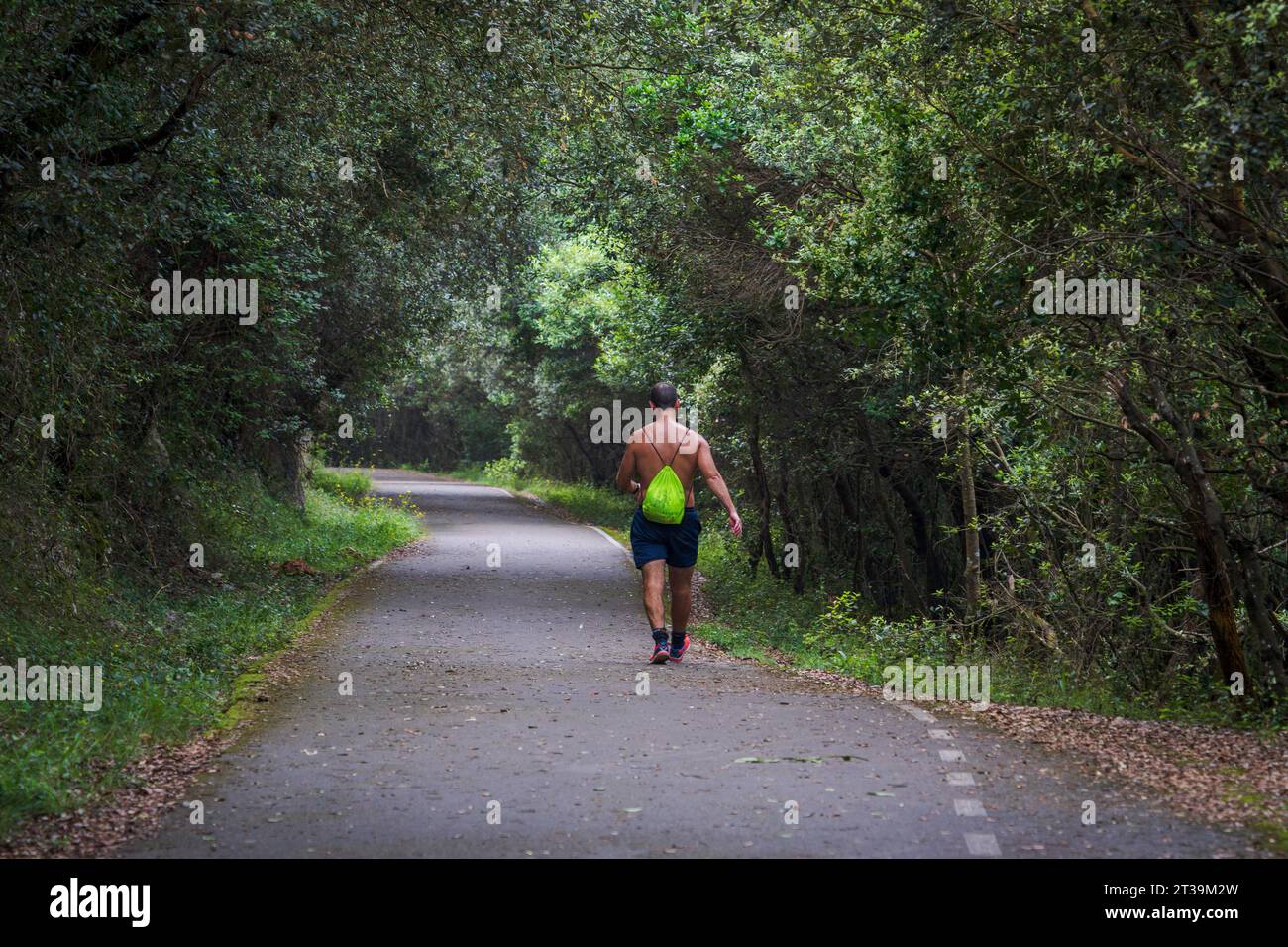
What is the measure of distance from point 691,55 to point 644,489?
5.97 meters

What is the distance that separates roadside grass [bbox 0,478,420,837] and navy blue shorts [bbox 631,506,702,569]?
3274mm

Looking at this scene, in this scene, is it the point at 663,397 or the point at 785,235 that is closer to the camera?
the point at 663,397

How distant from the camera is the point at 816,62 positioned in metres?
13.1

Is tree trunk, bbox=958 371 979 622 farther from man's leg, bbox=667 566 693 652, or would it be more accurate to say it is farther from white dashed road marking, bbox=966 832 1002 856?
white dashed road marking, bbox=966 832 1002 856

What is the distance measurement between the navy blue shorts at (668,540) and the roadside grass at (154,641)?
3.27m

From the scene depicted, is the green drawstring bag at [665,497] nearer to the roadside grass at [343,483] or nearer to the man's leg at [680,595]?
the man's leg at [680,595]

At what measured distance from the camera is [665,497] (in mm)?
10594

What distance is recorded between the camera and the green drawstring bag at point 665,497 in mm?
10586

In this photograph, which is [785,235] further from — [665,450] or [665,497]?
[665,497]

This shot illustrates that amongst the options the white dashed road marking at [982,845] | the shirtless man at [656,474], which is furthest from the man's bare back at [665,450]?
the white dashed road marking at [982,845]

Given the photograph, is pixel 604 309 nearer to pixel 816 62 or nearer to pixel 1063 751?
pixel 816 62

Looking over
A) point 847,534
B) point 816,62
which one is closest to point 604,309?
point 847,534

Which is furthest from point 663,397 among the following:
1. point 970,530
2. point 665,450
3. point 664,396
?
point 970,530

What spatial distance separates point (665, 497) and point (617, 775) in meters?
4.00
